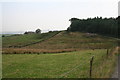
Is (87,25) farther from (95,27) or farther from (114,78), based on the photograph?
(114,78)

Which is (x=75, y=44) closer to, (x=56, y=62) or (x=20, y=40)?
(x=20, y=40)

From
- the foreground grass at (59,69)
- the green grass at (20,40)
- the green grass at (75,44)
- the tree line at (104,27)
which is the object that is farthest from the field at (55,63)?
the tree line at (104,27)

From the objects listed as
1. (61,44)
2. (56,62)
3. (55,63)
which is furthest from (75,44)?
(55,63)

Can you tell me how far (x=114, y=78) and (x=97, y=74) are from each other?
1303mm

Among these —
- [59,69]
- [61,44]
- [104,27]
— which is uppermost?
[104,27]

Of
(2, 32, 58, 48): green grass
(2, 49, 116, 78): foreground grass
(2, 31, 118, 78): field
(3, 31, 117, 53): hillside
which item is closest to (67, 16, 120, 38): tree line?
(3, 31, 117, 53): hillside

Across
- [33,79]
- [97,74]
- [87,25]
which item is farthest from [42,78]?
[87,25]

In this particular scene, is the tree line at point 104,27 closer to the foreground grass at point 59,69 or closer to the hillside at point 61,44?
the hillside at point 61,44

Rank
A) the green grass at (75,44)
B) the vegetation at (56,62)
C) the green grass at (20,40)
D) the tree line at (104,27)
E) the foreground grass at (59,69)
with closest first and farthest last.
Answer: the foreground grass at (59,69)
the vegetation at (56,62)
the green grass at (75,44)
the green grass at (20,40)
the tree line at (104,27)

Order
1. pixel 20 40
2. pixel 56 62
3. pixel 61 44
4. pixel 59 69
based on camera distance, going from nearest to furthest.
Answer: pixel 59 69 < pixel 56 62 < pixel 61 44 < pixel 20 40

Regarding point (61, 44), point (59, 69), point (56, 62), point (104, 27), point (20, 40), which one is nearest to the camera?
point (59, 69)

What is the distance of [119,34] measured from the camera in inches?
4311

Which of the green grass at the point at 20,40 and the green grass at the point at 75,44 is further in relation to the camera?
the green grass at the point at 20,40

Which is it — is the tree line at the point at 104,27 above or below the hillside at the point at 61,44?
above
